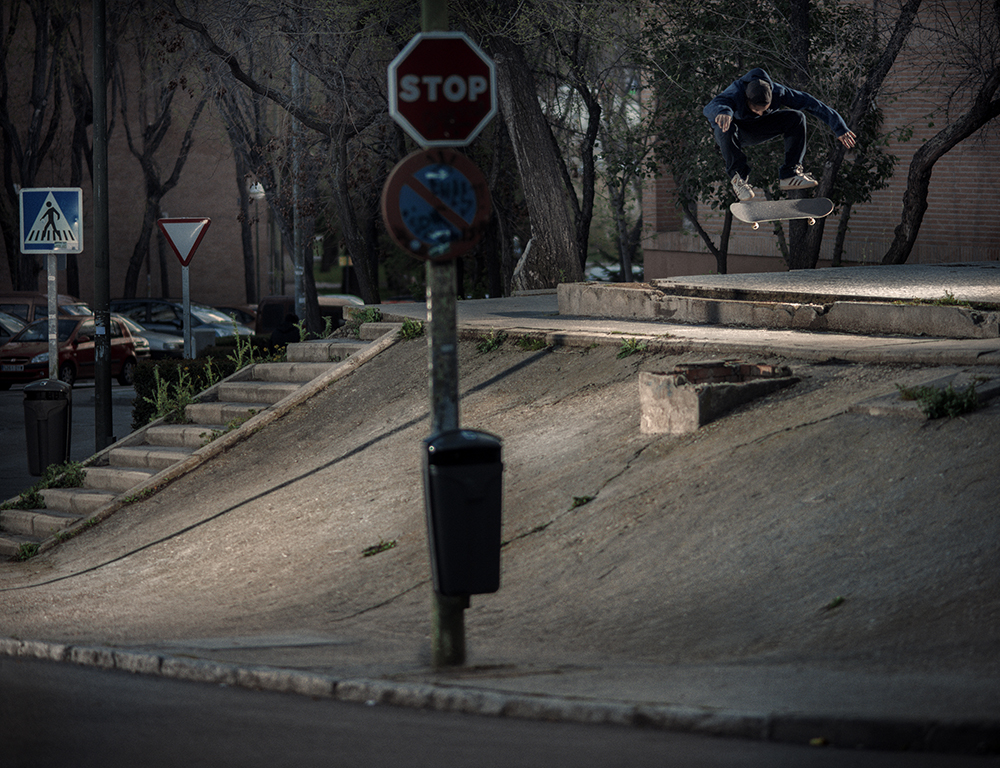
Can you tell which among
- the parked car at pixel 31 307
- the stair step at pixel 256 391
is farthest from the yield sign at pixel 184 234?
the parked car at pixel 31 307

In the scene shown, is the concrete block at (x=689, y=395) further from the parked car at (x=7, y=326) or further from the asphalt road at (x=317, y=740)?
the parked car at (x=7, y=326)

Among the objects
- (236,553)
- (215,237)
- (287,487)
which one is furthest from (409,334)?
(215,237)

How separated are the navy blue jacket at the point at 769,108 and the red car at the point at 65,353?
17670 millimetres

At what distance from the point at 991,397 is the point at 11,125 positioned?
37773mm

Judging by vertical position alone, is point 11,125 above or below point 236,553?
above

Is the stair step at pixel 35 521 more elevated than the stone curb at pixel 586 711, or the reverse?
the stone curb at pixel 586 711

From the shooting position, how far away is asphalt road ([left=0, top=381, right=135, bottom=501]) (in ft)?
54.8

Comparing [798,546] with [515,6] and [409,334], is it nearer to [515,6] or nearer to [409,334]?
[409,334]

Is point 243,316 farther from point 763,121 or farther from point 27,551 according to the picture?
point 763,121

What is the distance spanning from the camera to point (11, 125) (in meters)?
40.4

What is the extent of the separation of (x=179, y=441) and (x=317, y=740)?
9144 mm

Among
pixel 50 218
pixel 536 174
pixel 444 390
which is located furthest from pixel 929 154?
pixel 444 390

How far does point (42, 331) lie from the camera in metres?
28.9

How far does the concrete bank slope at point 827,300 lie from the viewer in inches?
454
